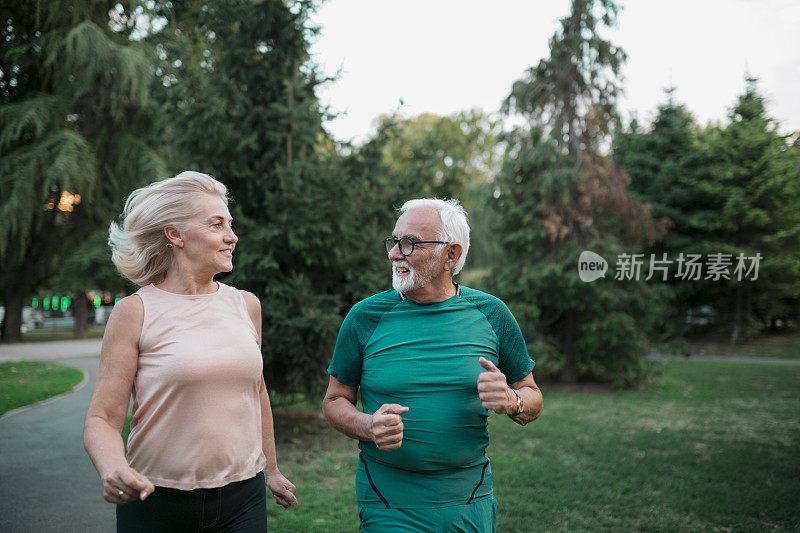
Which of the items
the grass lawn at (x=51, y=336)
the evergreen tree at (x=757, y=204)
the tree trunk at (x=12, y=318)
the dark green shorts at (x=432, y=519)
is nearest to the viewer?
the dark green shorts at (x=432, y=519)

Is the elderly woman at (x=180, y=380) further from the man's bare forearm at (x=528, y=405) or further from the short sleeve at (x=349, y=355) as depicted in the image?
the man's bare forearm at (x=528, y=405)

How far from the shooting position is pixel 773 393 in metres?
13.3

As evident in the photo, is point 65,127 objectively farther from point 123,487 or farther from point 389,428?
point 389,428

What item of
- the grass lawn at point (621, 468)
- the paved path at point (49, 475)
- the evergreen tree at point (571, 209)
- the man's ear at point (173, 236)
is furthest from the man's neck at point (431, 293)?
the evergreen tree at point (571, 209)

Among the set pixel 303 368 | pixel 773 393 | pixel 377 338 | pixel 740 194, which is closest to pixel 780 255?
pixel 740 194

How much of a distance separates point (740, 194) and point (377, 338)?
23.3 m

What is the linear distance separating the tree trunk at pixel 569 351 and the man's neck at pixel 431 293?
12382 mm

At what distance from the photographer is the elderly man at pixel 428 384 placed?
7.72 ft

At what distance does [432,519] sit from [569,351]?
12863 mm

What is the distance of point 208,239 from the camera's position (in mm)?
2430

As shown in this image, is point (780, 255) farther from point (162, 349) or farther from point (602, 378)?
point (162, 349)

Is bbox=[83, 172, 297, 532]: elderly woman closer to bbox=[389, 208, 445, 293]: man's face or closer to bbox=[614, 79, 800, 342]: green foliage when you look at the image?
bbox=[389, 208, 445, 293]: man's face

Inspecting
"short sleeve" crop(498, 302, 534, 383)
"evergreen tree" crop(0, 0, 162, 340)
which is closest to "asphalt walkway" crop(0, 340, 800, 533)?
"short sleeve" crop(498, 302, 534, 383)

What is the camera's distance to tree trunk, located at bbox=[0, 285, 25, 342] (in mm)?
22156
